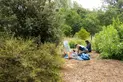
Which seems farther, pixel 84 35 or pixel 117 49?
pixel 84 35

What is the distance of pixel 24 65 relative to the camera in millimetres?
4402

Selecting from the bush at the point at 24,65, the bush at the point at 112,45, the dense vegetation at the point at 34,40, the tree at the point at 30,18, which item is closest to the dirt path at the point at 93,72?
the dense vegetation at the point at 34,40

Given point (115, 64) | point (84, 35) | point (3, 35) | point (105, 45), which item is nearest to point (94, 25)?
point (84, 35)

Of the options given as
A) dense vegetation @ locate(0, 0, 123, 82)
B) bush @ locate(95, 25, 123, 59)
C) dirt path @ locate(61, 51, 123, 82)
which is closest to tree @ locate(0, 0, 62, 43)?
dense vegetation @ locate(0, 0, 123, 82)

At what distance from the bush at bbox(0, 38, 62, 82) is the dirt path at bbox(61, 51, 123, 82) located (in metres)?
0.69

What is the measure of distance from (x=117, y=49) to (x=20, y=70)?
5012 mm

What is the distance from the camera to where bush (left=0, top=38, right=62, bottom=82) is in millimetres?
4379

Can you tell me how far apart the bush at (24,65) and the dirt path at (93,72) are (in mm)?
689

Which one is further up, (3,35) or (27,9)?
(27,9)

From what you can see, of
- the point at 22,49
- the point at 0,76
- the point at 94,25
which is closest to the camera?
the point at 0,76

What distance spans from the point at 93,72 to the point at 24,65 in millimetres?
2616

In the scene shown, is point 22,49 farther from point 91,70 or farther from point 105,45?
point 105,45

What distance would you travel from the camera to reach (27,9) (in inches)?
262

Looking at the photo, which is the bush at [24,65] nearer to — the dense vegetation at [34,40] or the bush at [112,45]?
the dense vegetation at [34,40]
